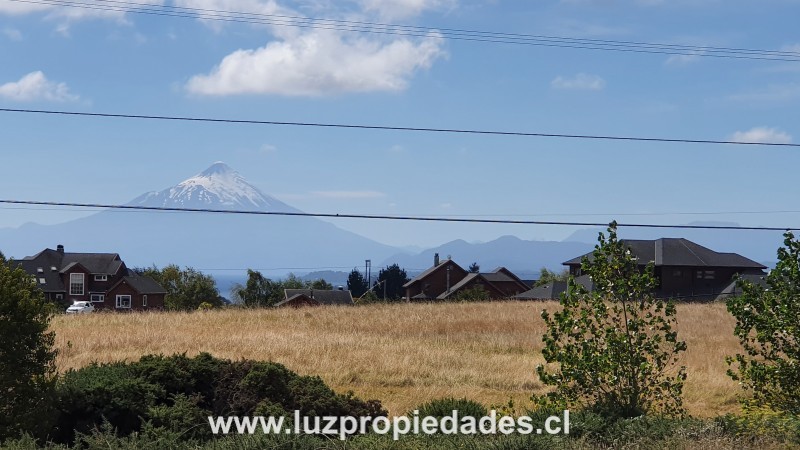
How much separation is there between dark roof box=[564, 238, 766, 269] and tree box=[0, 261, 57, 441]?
67.9 metres

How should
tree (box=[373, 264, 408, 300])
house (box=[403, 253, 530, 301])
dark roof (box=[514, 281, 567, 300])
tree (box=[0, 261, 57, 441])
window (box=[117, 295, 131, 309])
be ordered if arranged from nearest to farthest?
tree (box=[0, 261, 57, 441])
dark roof (box=[514, 281, 567, 300])
window (box=[117, 295, 131, 309])
house (box=[403, 253, 530, 301])
tree (box=[373, 264, 408, 300])

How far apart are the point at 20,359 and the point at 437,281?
96212mm

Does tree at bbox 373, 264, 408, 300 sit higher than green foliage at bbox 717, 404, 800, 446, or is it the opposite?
tree at bbox 373, 264, 408, 300

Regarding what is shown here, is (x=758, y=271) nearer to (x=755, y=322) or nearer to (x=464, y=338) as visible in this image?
(x=464, y=338)

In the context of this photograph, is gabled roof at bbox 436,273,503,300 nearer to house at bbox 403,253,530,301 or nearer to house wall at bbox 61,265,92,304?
house at bbox 403,253,530,301

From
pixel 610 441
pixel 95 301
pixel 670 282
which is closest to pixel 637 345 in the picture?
pixel 610 441

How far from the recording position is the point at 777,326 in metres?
11.8

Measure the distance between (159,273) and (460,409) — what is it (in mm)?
106903

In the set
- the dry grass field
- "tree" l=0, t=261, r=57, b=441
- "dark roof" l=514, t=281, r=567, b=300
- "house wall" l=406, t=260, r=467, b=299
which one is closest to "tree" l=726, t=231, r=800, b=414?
the dry grass field

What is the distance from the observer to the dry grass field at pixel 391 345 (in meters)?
17.4

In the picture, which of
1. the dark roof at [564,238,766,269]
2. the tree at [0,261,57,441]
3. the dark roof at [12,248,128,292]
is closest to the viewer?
the tree at [0,261,57,441]

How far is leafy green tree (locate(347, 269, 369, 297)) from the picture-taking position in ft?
414

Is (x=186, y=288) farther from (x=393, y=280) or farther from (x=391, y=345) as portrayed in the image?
(x=391, y=345)

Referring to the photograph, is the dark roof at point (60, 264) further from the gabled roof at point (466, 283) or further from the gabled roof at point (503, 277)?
the gabled roof at point (503, 277)
